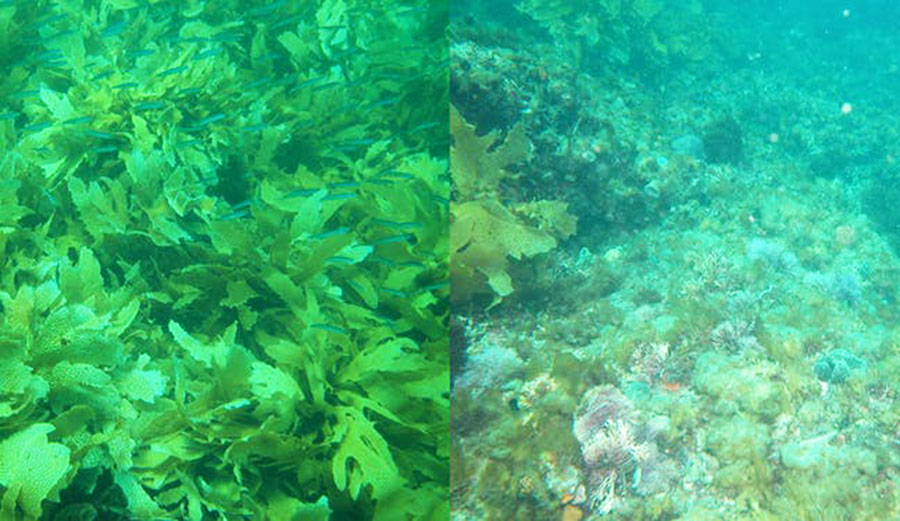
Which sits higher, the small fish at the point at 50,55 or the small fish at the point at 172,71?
the small fish at the point at 172,71

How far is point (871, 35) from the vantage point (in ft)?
67.1

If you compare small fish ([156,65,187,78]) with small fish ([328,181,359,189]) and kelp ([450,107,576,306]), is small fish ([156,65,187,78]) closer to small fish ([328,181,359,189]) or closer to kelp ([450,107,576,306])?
small fish ([328,181,359,189])

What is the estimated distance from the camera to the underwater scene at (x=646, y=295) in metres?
3.42

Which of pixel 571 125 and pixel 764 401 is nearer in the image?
pixel 764 401

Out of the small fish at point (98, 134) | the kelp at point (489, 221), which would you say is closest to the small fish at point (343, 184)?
the kelp at point (489, 221)

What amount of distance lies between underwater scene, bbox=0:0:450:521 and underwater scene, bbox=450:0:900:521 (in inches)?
21.3

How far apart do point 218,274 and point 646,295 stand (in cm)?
367

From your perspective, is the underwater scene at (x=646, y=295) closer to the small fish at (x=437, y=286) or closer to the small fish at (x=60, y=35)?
the small fish at (x=437, y=286)

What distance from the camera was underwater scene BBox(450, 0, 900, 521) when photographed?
11.2 ft

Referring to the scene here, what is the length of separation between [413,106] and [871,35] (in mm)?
21833

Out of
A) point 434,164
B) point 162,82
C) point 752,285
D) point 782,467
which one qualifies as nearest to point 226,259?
point 434,164

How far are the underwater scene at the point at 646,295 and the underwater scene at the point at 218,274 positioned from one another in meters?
0.54

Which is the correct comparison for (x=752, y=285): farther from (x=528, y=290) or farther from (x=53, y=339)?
(x=53, y=339)

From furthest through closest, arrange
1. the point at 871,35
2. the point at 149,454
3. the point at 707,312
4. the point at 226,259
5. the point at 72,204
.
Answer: the point at 871,35
the point at 707,312
the point at 72,204
the point at 226,259
the point at 149,454
